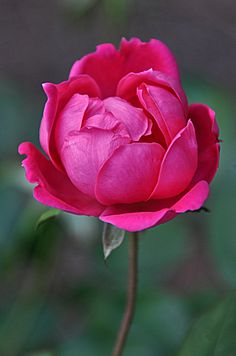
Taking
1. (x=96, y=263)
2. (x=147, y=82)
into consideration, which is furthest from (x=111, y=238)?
(x=96, y=263)

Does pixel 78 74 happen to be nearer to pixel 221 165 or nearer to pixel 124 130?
pixel 124 130

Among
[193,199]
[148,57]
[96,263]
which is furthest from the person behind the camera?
[96,263]

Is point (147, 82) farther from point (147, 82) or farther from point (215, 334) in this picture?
point (215, 334)

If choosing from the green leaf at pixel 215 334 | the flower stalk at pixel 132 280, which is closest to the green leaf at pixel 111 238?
the flower stalk at pixel 132 280

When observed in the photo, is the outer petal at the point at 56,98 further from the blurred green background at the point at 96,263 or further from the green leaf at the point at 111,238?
the blurred green background at the point at 96,263

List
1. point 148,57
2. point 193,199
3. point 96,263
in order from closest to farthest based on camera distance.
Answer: point 193,199, point 148,57, point 96,263

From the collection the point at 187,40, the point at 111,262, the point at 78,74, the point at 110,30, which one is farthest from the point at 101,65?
the point at 187,40
